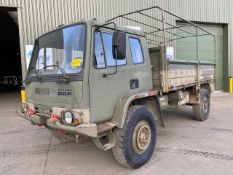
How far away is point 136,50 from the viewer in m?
4.05

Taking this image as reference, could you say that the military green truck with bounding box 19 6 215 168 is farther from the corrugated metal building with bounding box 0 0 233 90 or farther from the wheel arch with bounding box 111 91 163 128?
the corrugated metal building with bounding box 0 0 233 90

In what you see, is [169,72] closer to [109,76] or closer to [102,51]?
[109,76]

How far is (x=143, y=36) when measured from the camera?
13.9 ft

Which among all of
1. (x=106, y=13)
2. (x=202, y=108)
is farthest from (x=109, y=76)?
(x=106, y=13)

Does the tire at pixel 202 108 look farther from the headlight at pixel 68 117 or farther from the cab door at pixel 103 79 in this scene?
the headlight at pixel 68 117

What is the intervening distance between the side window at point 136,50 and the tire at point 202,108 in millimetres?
3235

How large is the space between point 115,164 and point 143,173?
1.84ft

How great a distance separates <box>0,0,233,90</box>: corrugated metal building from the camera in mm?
9117

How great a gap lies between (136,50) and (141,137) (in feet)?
4.91

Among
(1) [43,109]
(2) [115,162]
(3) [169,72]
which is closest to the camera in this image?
(1) [43,109]

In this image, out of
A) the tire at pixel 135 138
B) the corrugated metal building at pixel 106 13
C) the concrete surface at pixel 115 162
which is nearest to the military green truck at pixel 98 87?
the tire at pixel 135 138

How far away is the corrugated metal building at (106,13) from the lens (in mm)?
9117

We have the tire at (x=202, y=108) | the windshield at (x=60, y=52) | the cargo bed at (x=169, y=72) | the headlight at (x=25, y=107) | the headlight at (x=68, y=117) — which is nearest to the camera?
the headlight at (x=68, y=117)

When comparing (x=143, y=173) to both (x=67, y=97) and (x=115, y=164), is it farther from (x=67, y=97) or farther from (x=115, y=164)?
(x=67, y=97)
